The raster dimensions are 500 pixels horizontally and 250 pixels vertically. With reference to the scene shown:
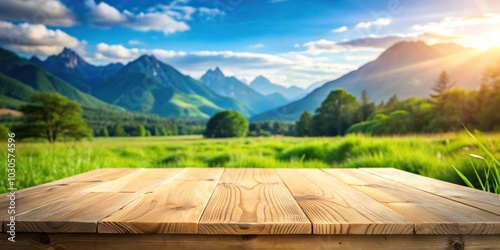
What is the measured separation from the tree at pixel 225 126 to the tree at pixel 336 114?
14.0 m

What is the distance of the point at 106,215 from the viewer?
3.73 feet

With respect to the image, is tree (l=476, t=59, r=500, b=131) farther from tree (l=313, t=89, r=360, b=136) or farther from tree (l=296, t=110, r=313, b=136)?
tree (l=296, t=110, r=313, b=136)

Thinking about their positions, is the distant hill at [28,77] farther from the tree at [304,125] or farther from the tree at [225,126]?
the tree at [304,125]

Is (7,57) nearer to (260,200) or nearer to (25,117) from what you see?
(25,117)

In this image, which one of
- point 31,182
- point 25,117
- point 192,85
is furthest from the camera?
point 192,85

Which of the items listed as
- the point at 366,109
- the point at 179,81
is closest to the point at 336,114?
the point at 366,109

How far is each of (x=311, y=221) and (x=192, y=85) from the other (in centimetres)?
20014

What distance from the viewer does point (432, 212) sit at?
1.21 m

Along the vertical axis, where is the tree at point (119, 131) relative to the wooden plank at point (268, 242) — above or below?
below

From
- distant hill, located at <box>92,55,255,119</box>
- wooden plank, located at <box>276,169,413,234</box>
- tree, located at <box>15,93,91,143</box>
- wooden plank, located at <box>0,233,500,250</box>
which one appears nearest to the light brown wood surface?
wooden plank, located at <box>0,233,500,250</box>

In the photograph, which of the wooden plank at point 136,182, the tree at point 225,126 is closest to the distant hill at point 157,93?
the tree at point 225,126

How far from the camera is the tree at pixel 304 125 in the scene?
1581 inches

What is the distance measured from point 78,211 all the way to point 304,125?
40566 millimetres

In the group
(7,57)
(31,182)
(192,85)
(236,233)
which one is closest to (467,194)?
(236,233)
